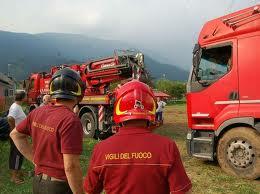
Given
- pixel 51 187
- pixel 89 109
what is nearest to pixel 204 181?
pixel 51 187

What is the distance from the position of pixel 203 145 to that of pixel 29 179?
3.40 meters

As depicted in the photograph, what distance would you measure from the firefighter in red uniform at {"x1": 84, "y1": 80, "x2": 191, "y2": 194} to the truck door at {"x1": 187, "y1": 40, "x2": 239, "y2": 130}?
5.55 metres

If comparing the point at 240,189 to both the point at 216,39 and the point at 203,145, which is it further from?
the point at 216,39

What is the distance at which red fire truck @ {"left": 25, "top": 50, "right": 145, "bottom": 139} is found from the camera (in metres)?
13.2

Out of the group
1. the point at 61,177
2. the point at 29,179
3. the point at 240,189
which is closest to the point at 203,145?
the point at 240,189

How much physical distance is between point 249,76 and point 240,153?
1.40 m

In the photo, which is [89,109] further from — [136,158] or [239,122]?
[136,158]

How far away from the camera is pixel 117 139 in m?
2.39

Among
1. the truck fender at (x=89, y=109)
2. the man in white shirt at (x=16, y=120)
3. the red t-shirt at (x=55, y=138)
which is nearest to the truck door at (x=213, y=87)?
the man in white shirt at (x=16, y=120)

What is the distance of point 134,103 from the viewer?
7.78ft

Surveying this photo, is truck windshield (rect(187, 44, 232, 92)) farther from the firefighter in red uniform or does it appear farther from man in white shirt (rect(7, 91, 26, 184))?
the firefighter in red uniform

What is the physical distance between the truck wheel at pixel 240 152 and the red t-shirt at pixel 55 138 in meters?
4.98

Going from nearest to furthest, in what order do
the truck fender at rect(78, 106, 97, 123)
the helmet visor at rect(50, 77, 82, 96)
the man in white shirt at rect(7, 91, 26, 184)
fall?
the helmet visor at rect(50, 77, 82, 96)
the man in white shirt at rect(7, 91, 26, 184)
the truck fender at rect(78, 106, 97, 123)

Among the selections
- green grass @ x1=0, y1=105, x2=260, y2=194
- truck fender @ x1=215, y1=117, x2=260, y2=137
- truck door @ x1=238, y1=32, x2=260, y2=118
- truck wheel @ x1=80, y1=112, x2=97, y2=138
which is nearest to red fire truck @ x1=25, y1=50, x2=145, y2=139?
truck wheel @ x1=80, y1=112, x2=97, y2=138
